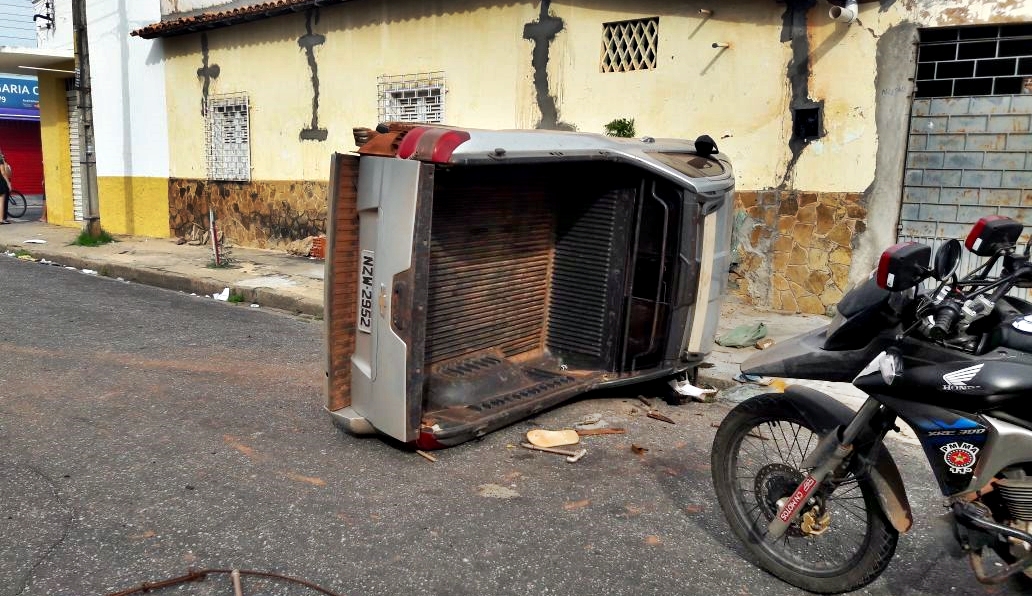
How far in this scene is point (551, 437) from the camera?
4.75 metres

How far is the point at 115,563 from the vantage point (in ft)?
10.5

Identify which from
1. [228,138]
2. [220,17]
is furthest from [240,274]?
[220,17]

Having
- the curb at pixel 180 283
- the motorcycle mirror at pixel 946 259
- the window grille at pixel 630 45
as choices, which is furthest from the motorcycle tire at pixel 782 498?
the window grille at pixel 630 45

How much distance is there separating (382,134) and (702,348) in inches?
104

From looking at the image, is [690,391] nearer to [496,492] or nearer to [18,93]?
[496,492]

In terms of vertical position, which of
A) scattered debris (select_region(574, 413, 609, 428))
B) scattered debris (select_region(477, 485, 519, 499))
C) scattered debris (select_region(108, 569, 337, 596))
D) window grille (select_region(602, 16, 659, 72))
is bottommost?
scattered debris (select_region(108, 569, 337, 596))

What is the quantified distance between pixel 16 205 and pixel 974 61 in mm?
20686

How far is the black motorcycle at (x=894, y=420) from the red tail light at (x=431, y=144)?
1.77 m

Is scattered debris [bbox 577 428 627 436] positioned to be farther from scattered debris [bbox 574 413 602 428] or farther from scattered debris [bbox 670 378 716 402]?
scattered debris [bbox 670 378 716 402]

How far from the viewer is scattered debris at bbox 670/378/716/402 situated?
5523 millimetres

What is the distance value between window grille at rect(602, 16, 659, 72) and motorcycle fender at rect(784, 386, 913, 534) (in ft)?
21.8

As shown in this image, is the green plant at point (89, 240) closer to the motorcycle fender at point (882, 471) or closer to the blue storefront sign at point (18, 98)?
the motorcycle fender at point (882, 471)

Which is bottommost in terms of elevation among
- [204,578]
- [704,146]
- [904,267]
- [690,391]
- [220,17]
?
[204,578]

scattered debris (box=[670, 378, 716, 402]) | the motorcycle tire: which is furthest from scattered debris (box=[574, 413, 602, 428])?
the motorcycle tire
